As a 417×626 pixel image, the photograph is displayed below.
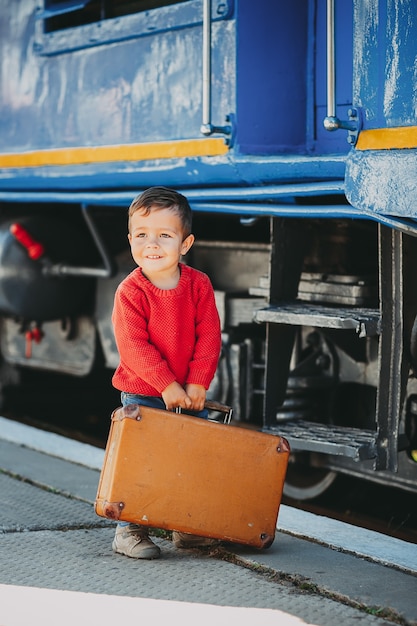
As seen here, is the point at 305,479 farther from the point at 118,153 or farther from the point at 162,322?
the point at 162,322

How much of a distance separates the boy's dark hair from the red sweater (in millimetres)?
193

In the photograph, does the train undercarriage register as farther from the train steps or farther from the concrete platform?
the concrete platform

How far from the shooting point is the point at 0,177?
5715mm

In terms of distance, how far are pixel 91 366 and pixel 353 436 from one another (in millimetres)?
2474

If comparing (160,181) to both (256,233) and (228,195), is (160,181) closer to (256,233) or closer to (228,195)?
(228,195)

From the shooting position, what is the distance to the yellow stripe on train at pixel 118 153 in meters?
4.27

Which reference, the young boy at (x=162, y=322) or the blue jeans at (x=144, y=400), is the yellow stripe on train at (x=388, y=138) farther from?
the blue jeans at (x=144, y=400)

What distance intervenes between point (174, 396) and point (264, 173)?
46.4 inches

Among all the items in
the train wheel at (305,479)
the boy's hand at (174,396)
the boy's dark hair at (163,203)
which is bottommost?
the train wheel at (305,479)

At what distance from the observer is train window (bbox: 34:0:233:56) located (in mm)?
4406

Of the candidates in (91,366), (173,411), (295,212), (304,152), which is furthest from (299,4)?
(91,366)

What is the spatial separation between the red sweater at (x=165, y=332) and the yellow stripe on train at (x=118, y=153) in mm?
1001

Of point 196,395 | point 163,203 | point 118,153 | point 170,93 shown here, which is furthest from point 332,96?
point 118,153

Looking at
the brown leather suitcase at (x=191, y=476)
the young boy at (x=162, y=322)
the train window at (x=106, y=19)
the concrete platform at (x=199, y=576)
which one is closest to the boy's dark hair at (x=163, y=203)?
the young boy at (x=162, y=322)
